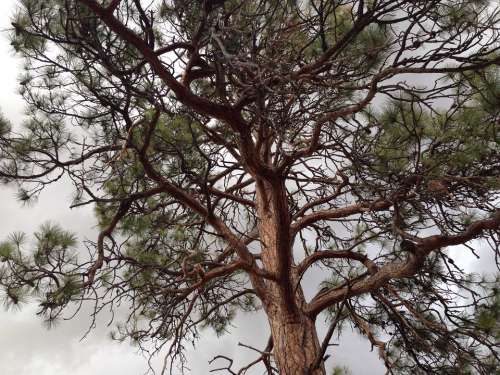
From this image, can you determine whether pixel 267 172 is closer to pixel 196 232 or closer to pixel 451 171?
pixel 451 171

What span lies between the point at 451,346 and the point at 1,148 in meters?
3.72

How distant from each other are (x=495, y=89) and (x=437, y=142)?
471 millimetres

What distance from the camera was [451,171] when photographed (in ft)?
11.1

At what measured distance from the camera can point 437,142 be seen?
3.20m

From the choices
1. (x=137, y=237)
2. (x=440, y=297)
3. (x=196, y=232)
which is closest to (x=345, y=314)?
(x=440, y=297)

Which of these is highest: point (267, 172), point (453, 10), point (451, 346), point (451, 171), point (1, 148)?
point (1, 148)

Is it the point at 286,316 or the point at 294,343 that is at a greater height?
the point at 286,316

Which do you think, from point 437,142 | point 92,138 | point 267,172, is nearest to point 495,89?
point 437,142

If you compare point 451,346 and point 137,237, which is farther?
point 137,237

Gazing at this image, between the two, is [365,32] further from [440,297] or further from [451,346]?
[451,346]

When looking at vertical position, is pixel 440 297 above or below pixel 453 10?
below

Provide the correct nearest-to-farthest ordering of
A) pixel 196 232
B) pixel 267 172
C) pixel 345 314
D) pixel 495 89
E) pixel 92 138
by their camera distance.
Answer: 1. pixel 495 89
2. pixel 267 172
3. pixel 92 138
4. pixel 345 314
5. pixel 196 232

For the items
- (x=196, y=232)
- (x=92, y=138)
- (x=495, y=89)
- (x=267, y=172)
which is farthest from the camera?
(x=196, y=232)

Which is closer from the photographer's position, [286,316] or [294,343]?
[294,343]
